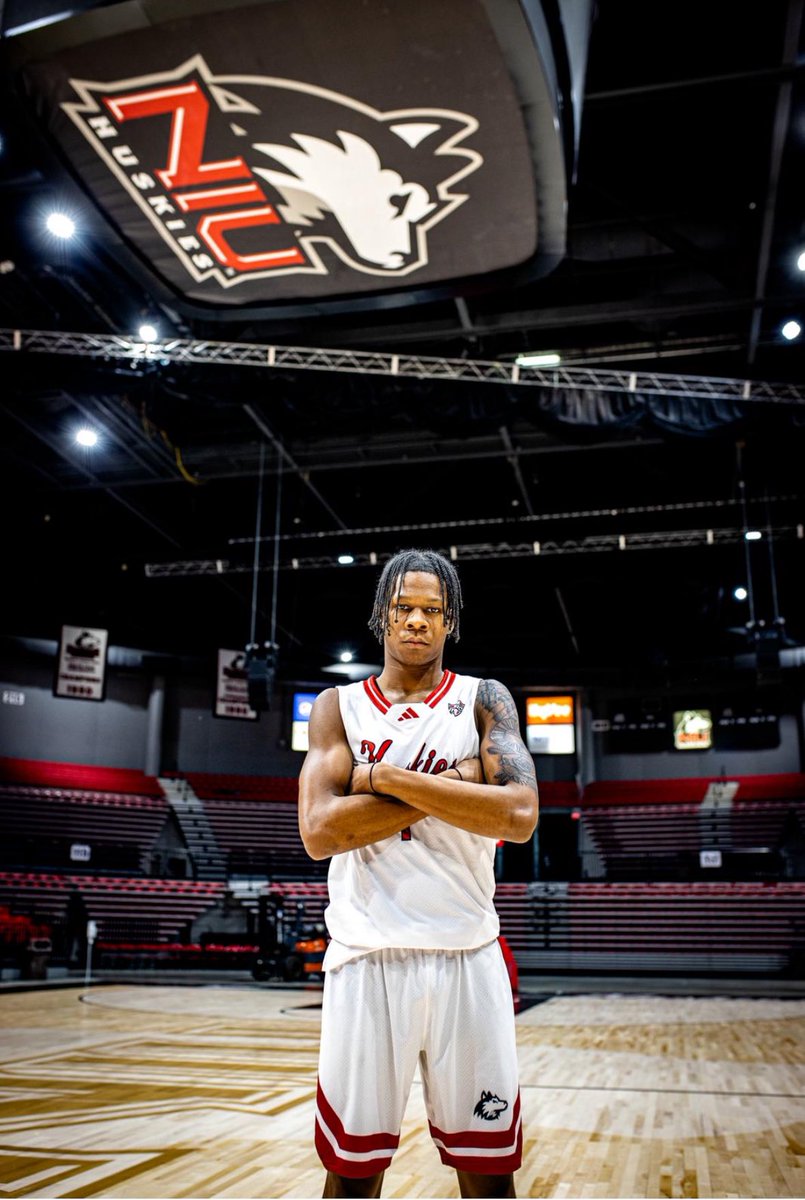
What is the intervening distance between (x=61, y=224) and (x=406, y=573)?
8.26 metres

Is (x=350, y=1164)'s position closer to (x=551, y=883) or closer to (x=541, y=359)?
(x=541, y=359)

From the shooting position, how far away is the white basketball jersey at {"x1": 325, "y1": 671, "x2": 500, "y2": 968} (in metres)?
2.05

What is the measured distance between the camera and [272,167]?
651 cm

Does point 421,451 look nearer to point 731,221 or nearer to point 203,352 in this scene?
point 203,352

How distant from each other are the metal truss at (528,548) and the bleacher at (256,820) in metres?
6.32

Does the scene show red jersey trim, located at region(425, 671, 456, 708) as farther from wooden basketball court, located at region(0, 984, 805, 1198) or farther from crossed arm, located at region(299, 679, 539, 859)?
wooden basketball court, located at region(0, 984, 805, 1198)

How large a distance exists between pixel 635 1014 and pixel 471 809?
401 inches

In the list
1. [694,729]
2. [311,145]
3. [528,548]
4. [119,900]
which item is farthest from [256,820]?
[311,145]

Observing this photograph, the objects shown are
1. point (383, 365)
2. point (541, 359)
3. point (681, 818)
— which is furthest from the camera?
point (681, 818)

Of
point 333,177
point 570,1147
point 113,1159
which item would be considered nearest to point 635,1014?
point 570,1147

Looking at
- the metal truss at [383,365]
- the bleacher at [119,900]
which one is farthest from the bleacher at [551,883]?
the metal truss at [383,365]

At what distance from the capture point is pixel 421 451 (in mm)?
13867

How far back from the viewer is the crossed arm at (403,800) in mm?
1959

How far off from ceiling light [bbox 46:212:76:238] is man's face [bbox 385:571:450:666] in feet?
27.0
